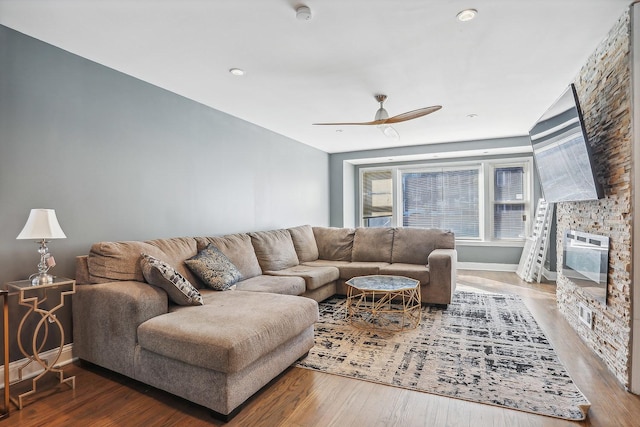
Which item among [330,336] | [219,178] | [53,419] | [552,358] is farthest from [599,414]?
[219,178]

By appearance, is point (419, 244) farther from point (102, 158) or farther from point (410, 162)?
point (102, 158)

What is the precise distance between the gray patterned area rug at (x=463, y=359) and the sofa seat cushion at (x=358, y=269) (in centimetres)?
71

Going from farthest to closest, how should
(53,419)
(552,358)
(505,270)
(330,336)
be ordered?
(505,270)
(330,336)
(552,358)
(53,419)

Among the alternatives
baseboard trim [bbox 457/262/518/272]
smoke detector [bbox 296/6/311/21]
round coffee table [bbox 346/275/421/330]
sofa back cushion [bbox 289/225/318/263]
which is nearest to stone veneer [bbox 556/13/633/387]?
round coffee table [bbox 346/275/421/330]

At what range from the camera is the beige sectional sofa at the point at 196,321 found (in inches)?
75.2

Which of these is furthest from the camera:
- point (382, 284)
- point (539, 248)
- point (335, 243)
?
point (539, 248)

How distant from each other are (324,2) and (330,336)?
2.62 m

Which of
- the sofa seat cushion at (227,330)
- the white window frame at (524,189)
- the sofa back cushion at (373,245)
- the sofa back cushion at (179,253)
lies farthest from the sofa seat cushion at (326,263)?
the white window frame at (524,189)

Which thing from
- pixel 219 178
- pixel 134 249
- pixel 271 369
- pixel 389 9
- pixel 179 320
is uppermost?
pixel 389 9

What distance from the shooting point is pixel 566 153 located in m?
2.88

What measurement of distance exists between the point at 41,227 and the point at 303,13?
2088mm

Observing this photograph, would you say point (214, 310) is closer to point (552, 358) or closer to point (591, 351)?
point (552, 358)

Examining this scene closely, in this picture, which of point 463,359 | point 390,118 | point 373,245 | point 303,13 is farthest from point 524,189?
point 303,13

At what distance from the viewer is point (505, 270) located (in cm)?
639
